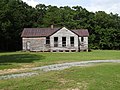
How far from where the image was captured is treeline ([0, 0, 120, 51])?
66.8 meters

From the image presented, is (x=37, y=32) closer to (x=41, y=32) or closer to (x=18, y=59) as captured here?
(x=41, y=32)

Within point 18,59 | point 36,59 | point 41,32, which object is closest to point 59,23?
point 41,32

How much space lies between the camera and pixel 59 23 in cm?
7706

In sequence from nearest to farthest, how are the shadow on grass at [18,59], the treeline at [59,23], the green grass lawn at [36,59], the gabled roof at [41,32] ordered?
the green grass lawn at [36,59], the shadow on grass at [18,59], the gabled roof at [41,32], the treeline at [59,23]

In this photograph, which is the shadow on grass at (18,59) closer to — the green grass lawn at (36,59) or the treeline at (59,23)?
the green grass lawn at (36,59)

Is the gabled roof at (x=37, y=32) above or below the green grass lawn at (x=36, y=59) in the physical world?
above

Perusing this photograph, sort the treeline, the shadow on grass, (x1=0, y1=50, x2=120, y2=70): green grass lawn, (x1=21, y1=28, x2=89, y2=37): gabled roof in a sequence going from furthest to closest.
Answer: the treeline, (x1=21, y1=28, x2=89, y2=37): gabled roof, the shadow on grass, (x1=0, y1=50, x2=120, y2=70): green grass lawn

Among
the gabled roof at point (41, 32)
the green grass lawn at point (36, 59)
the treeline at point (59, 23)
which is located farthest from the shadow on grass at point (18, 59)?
the treeline at point (59, 23)

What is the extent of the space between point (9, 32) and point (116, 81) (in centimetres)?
5144

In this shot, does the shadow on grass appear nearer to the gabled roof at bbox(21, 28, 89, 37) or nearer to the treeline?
the gabled roof at bbox(21, 28, 89, 37)

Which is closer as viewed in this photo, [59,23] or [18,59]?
[18,59]

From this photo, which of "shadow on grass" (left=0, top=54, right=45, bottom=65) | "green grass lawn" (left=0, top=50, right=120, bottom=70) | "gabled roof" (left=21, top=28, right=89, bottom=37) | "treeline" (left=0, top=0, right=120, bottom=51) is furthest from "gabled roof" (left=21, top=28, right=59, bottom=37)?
"shadow on grass" (left=0, top=54, right=45, bottom=65)

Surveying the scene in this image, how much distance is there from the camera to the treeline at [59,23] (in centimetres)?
6681

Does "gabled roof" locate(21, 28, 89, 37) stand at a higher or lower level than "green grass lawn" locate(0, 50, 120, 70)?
higher
